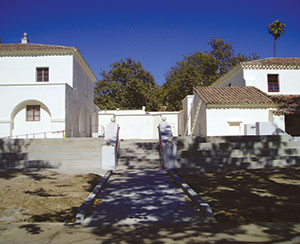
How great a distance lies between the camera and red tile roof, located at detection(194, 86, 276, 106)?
792 inches

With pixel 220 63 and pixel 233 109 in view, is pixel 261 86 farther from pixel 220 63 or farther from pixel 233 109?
pixel 220 63

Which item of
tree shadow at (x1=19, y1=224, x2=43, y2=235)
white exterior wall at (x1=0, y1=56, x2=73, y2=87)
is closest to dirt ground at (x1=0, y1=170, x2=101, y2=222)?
tree shadow at (x1=19, y1=224, x2=43, y2=235)

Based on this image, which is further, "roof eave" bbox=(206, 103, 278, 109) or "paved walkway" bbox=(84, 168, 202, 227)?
"roof eave" bbox=(206, 103, 278, 109)

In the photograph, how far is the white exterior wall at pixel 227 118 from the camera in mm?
20094

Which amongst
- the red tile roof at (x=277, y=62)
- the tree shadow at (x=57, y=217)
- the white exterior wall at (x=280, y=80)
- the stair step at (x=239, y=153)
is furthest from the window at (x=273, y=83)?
the tree shadow at (x=57, y=217)

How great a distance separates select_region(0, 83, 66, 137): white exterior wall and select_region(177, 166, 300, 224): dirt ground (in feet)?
41.3

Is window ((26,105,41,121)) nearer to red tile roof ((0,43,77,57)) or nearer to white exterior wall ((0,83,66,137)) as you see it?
white exterior wall ((0,83,66,137))

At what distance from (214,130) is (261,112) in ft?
12.6

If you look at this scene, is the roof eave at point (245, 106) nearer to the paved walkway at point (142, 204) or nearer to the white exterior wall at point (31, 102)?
the white exterior wall at point (31, 102)

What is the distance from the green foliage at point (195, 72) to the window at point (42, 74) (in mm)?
19946

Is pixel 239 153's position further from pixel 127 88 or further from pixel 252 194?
pixel 127 88

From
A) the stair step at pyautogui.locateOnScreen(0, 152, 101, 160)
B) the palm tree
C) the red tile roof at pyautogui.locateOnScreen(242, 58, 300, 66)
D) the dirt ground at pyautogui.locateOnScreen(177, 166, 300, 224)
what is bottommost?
the dirt ground at pyautogui.locateOnScreen(177, 166, 300, 224)

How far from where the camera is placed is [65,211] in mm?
6070

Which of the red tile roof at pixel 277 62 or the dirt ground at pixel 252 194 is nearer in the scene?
the dirt ground at pixel 252 194
